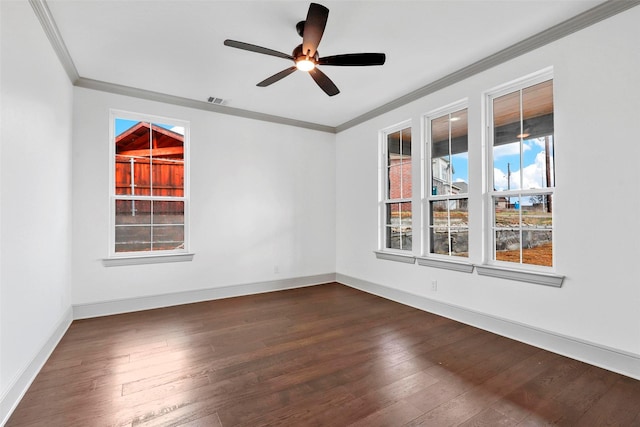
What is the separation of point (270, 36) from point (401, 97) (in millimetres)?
2133

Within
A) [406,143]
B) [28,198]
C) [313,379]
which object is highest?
[406,143]

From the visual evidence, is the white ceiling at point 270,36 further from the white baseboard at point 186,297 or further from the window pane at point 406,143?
the white baseboard at point 186,297

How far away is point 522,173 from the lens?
3037 mm

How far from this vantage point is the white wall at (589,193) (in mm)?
2293

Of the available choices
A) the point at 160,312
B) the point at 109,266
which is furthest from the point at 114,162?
the point at 160,312

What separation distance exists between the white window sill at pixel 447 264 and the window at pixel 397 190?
421 mm

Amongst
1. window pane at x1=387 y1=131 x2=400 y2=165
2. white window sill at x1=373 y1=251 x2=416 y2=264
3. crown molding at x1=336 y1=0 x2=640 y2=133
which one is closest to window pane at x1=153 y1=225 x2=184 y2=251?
white window sill at x1=373 y1=251 x2=416 y2=264

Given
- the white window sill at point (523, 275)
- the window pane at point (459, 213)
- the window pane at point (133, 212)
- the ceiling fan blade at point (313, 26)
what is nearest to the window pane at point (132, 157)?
the window pane at point (133, 212)

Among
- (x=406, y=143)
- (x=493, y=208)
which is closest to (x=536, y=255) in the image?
(x=493, y=208)

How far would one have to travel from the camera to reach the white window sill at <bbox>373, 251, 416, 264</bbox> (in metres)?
4.09

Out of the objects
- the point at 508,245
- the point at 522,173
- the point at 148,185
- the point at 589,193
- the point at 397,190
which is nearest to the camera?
the point at 589,193

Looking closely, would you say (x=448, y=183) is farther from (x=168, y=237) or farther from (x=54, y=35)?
(x=54, y=35)

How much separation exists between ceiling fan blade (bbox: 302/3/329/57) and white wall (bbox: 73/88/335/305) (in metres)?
2.46

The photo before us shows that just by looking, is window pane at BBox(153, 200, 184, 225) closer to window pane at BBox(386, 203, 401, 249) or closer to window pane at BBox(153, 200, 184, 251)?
window pane at BBox(153, 200, 184, 251)
